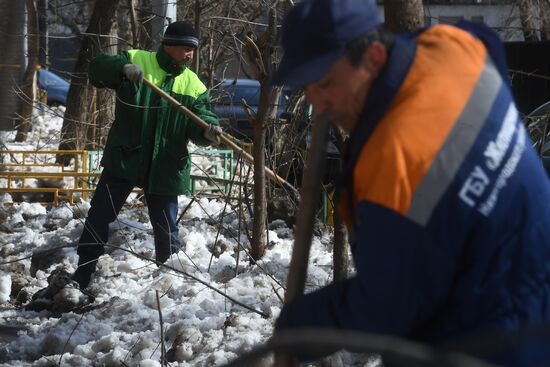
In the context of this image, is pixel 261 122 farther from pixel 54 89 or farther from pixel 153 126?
pixel 54 89

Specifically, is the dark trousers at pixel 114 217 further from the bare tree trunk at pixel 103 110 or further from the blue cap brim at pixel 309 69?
the bare tree trunk at pixel 103 110

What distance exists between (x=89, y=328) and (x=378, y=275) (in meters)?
4.14

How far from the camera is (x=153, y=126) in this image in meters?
7.59

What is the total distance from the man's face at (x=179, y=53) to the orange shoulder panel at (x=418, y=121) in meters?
4.90

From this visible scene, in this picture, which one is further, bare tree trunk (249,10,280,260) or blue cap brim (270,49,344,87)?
bare tree trunk (249,10,280,260)

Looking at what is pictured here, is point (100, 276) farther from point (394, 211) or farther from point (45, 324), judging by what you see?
point (394, 211)

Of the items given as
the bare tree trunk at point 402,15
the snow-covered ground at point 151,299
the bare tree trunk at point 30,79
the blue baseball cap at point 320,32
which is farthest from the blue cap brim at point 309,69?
the bare tree trunk at point 30,79

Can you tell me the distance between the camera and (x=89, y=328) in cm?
631

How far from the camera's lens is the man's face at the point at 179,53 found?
24.4 feet

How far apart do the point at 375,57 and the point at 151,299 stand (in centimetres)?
442

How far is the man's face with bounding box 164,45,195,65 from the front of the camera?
24.4 feet

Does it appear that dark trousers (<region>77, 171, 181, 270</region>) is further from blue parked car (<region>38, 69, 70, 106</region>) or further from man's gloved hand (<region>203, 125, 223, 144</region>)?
blue parked car (<region>38, 69, 70, 106</region>)

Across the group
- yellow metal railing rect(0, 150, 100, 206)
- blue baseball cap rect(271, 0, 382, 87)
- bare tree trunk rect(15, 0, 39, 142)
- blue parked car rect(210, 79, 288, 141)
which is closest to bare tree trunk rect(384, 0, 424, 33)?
blue parked car rect(210, 79, 288, 141)

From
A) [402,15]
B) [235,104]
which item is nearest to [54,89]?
[235,104]
